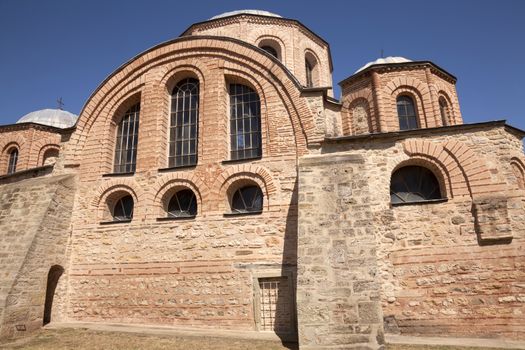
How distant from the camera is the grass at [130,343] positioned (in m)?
6.64

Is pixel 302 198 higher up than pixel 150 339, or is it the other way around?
pixel 302 198

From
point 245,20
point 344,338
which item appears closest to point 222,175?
point 344,338

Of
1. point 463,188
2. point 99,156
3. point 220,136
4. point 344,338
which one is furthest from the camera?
point 99,156

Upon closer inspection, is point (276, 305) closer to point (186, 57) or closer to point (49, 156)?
point (186, 57)

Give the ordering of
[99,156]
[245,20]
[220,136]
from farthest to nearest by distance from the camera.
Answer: [245,20]
[99,156]
[220,136]

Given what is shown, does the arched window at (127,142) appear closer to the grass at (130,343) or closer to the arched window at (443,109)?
the grass at (130,343)

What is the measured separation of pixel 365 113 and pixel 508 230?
24.6ft

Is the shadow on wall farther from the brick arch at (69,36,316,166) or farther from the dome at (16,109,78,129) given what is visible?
the dome at (16,109,78,129)

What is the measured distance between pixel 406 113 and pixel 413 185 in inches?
218

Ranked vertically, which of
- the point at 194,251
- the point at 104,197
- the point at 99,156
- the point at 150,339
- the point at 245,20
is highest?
the point at 245,20

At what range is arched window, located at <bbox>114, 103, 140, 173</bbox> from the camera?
10938 mm

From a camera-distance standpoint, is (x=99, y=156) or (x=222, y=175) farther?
(x=99, y=156)

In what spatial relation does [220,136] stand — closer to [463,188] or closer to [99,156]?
[99,156]

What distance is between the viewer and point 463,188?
8.00m
